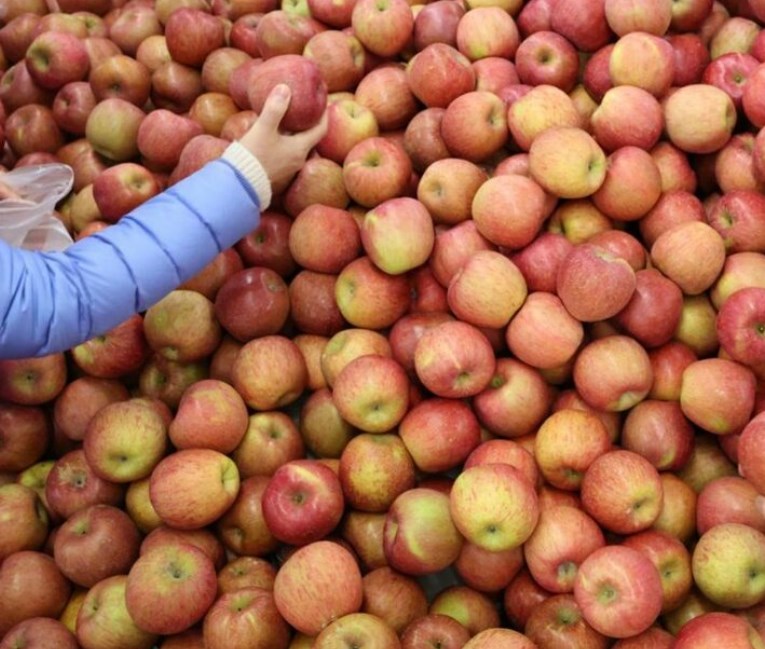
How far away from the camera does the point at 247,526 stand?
1.87 metres

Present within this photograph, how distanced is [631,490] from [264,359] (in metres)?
0.91

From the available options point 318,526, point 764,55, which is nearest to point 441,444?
point 318,526

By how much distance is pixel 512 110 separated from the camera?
2.16m

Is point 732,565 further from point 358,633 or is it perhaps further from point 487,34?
point 487,34

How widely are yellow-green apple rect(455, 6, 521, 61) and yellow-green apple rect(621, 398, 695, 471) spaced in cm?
119

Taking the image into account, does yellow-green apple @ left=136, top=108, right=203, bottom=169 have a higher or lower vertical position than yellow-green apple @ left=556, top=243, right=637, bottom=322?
lower

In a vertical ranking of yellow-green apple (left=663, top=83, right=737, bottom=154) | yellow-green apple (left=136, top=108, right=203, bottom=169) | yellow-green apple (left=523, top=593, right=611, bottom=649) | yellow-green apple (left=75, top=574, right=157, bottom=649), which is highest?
yellow-green apple (left=663, top=83, right=737, bottom=154)

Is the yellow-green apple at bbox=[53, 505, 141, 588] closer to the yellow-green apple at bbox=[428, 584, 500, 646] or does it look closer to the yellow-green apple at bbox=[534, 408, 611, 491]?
the yellow-green apple at bbox=[428, 584, 500, 646]

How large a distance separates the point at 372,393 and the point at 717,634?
844mm

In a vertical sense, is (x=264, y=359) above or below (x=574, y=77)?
below

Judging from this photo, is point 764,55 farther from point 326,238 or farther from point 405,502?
point 405,502

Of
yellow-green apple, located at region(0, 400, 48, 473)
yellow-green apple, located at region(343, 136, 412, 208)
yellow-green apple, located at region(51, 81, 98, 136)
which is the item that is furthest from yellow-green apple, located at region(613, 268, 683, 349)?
yellow-green apple, located at region(51, 81, 98, 136)

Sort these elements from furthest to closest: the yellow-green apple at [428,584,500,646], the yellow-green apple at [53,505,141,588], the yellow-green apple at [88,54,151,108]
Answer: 1. the yellow-green apple at [88,54,151,108]
2. the yellow-green apple at [53,505,141,588]
3. the yellow-green apple at [428,584,500,646]

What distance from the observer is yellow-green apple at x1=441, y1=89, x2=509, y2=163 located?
2152 millimetres
